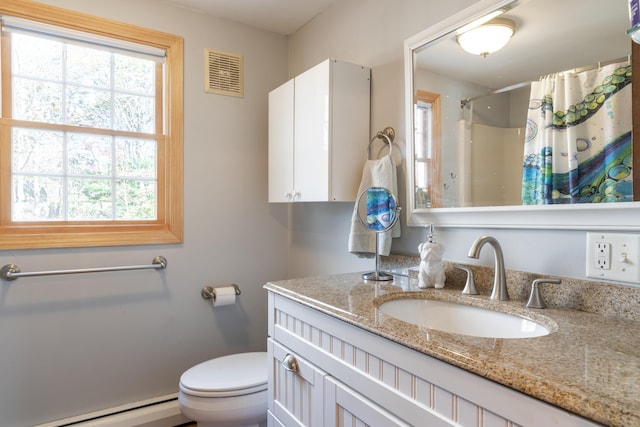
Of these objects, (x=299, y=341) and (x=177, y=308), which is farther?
(x=177, y=308)

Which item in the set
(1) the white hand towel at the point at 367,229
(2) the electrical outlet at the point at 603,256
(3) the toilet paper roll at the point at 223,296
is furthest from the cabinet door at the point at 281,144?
(2) the electrical outlet at the point at 603,256

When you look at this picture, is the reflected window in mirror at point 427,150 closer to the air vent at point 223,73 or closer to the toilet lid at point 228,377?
the toilet lid at point 228,377

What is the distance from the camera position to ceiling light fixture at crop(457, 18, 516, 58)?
3.91ft

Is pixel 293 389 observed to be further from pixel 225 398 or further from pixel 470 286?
pixel 470 286

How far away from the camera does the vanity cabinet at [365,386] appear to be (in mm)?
639

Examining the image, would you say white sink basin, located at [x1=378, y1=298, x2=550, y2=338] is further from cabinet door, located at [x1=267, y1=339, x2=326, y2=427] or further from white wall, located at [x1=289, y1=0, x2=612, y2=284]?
cabinet door, located at [x1=267, y1=339, x2=326, y2=427]

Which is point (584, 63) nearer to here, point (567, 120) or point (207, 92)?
point (567, 120)

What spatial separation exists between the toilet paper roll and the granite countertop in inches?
41.5

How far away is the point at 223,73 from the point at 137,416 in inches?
73.9

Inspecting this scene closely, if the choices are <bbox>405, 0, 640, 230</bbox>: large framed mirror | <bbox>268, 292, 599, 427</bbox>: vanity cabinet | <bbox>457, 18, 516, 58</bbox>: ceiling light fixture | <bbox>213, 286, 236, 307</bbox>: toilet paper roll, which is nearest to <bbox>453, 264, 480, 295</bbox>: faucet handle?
<bbox>405, 0, 640, 230</bbox>: large framed mirror

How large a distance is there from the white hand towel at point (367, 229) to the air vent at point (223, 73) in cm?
103

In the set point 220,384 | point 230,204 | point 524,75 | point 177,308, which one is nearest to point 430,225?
point 524,75

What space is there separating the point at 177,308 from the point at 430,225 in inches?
56.7

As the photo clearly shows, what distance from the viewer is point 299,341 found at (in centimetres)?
120
